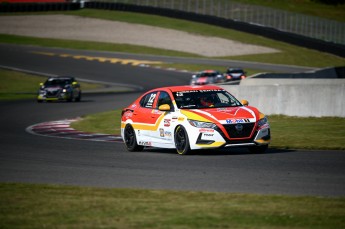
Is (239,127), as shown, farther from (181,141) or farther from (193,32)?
(193,32)

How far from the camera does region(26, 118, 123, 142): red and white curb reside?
21.3 metres

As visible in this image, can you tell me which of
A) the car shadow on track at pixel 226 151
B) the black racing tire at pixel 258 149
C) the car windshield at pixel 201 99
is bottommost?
the car shadow on track at pixel 226 151

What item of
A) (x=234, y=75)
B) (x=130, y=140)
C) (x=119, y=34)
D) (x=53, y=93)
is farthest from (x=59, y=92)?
(x=119, y=34)

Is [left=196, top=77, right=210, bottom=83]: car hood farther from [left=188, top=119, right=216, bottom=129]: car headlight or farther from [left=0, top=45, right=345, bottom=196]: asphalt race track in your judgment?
[left=188, top=119, right=216, bottom=129]: car headlight

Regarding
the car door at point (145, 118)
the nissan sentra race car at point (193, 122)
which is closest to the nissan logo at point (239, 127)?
the nissan sentra race car at point (193, 122)

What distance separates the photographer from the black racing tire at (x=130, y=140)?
1765 centimetres

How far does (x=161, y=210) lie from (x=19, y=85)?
40.4 meters

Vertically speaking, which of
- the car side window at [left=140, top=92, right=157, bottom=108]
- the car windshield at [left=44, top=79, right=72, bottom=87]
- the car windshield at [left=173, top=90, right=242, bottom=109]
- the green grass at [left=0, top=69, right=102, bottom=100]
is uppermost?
the car windshield at [left=173, top=90, right=242, bottom=109]

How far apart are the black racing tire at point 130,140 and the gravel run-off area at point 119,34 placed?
151ft

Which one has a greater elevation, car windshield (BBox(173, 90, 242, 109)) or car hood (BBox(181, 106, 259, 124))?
car windshield (BBox(173, 90, 242, 109))

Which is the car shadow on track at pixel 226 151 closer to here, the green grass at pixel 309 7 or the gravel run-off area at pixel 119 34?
the gravel run-off area at pixel 119 34

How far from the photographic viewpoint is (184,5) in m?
72.5

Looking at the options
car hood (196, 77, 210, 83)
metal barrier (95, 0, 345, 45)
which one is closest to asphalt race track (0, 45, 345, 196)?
car hood (196, 77, 210, 83)

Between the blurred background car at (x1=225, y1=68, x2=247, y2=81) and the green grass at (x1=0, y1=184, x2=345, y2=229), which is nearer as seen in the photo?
the green grass at (x1=0, y1=184, x2=345, y2=229)
